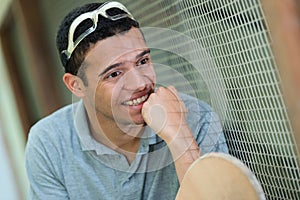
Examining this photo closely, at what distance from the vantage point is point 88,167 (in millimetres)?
1032

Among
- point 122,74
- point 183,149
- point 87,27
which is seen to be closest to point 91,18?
point 87,27

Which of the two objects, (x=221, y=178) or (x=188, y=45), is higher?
(x=188, y=45)

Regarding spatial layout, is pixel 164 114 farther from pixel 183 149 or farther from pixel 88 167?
pixel 88 167

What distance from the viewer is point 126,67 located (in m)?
0.86

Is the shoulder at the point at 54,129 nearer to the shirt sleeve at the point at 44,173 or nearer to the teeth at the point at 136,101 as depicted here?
the shirt sleeve at the point at 44,173

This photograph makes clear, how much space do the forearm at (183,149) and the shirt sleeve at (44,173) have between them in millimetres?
279

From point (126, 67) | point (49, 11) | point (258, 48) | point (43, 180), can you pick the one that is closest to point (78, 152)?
point (43, 180)

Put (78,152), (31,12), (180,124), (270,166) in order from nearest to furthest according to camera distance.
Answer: (270,166)
(180,124)
(78,152)
(31,12)

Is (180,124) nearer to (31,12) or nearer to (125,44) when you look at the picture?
(125,44)

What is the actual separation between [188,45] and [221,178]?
28 cm

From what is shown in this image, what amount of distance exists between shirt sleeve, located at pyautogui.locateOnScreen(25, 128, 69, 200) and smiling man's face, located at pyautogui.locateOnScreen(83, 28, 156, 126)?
0.19m

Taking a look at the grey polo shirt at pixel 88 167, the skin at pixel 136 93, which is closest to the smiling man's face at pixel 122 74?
the skin at pixel 136 93

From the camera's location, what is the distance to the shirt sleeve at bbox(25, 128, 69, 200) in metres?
1.04

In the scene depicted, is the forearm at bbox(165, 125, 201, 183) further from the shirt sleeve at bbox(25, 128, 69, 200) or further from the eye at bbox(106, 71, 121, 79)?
the shirt sleeve at bbox(25, 128, 69, 200)
